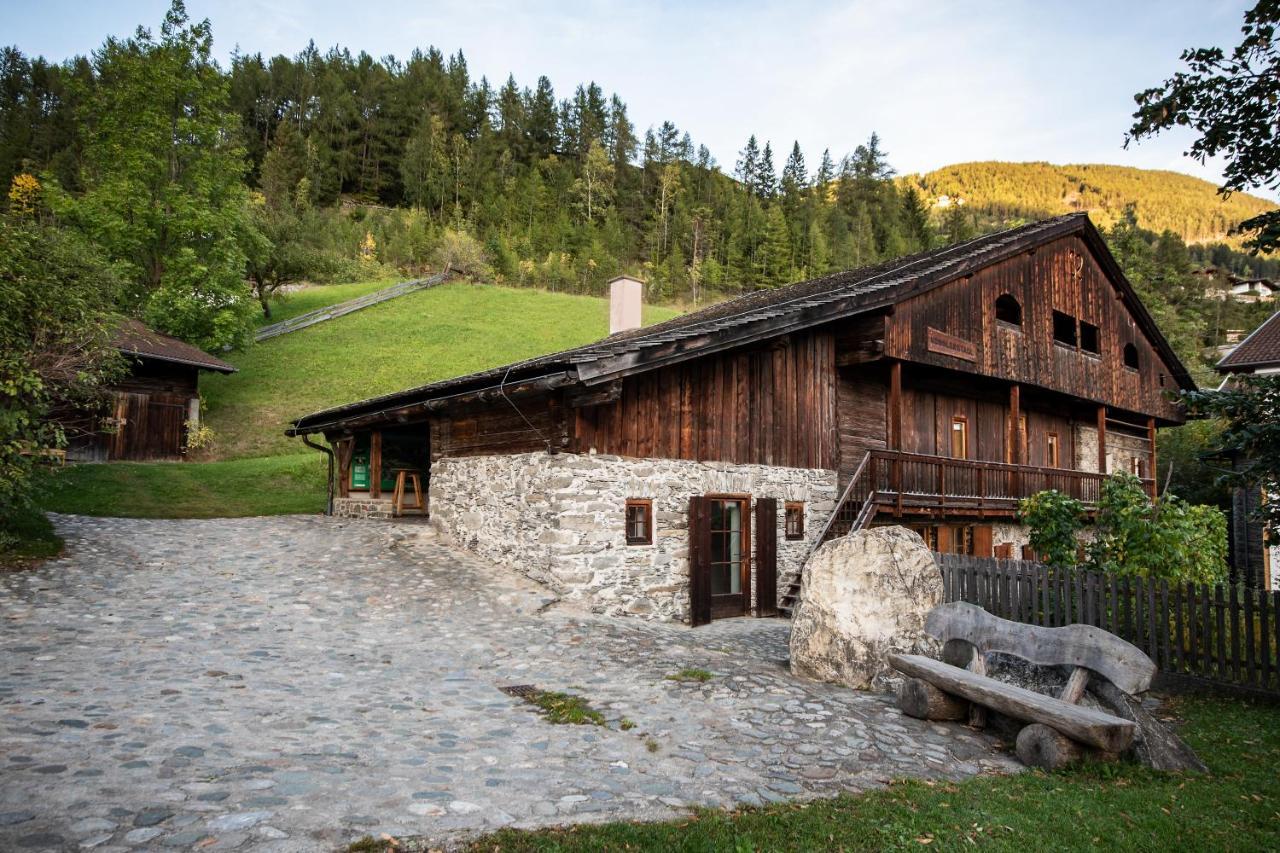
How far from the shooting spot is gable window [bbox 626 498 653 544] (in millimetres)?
11055

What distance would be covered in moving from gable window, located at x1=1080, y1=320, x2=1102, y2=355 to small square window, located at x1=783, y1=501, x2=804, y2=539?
11.3 metres

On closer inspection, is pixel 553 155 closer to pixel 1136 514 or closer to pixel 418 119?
pixel 418 119

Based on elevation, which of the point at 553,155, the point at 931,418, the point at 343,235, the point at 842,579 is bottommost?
the point at 842,579

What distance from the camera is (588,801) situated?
4418mm

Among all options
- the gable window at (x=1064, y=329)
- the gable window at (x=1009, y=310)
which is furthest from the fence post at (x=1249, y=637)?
the gable window at (x=1064, y=329)

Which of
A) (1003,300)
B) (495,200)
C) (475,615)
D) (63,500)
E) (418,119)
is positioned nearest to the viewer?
(475,615)

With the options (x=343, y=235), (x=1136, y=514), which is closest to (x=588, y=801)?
(x=1136, y=514)

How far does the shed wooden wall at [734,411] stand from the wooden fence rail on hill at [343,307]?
2782 cm

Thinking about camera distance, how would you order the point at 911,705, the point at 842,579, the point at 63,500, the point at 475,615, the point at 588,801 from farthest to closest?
the point at 63,500
the point at 475,615
the point at 842,579
the point at 911,705
the point at 588,801

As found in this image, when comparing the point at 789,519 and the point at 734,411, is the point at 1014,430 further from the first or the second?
the point at 734,411

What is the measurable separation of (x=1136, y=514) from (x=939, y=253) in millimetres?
8327

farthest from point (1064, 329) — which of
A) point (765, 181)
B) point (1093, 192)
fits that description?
point (1093, 192)

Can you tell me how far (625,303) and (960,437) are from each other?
11.2m

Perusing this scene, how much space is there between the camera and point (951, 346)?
598 inches
